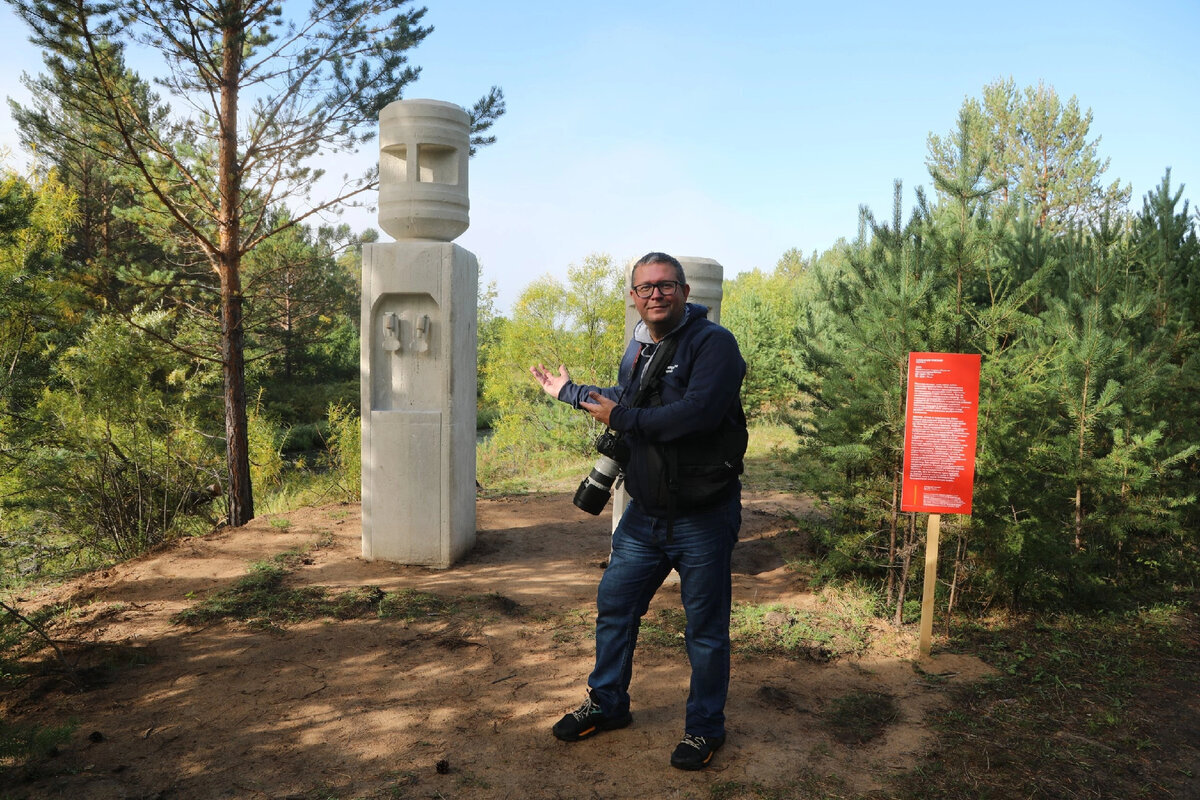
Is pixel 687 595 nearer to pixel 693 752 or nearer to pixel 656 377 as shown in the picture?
pixel 693 752

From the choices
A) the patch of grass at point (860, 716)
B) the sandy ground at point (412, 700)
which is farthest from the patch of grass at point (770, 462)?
the patch of grass at point (860, 716)

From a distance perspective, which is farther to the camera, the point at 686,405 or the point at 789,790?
the point at 789,790

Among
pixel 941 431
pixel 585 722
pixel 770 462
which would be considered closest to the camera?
pixel 585 722

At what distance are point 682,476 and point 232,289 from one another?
686cm

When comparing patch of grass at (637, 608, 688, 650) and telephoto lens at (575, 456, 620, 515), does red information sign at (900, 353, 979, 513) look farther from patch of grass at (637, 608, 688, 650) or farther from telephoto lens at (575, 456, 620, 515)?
telephoto lens at (575, 456, 620, 515)

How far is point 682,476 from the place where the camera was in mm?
3195

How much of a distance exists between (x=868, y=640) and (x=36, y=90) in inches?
633

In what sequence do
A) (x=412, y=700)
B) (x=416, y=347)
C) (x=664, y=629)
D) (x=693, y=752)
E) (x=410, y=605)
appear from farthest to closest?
(x=416, y=347) → (x=410, y=605) → (x=664, y=629) → (x=412, y=700) → (x=693, y=752)

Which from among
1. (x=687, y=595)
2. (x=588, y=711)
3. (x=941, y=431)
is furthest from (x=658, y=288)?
(x=941, y=431)

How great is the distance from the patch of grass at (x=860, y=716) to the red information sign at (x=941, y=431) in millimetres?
1201

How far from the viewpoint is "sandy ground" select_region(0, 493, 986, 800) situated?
326cm

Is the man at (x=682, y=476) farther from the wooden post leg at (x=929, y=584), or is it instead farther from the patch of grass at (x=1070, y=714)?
the wooden post leg at (x=929, y=584)

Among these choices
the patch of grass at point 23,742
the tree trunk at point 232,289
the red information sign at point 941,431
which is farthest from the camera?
the tree trunk at point 232,289

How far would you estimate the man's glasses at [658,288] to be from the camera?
3.21 metres
